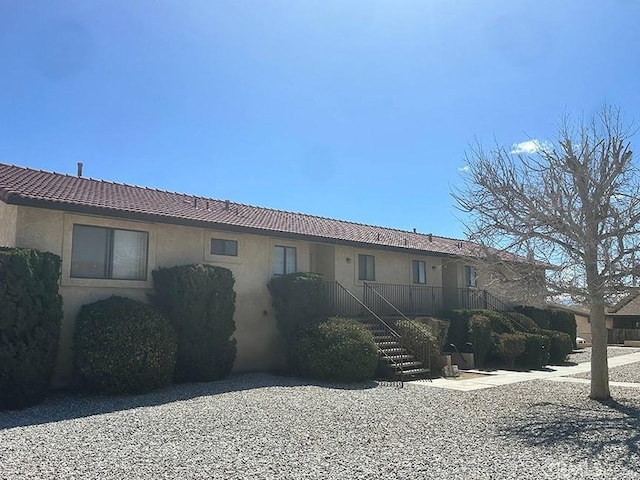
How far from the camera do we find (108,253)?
1378 centimetres

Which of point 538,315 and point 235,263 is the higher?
point 235,263

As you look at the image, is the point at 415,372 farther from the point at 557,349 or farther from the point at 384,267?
the point at 557,349

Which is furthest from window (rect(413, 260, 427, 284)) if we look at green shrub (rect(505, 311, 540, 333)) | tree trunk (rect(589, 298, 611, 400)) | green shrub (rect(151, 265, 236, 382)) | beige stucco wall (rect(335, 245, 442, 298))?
tree trunk (rect(589, 298, 611, 400))

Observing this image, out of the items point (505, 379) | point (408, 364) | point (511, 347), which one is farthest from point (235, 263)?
point (511, 347)

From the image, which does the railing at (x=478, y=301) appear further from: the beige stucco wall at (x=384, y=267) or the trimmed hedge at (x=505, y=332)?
the trimmed hedge at (x=505, y=332)

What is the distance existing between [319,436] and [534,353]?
13509 mm

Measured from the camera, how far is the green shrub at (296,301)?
52.8 feet

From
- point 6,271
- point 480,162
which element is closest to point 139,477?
point 6,271

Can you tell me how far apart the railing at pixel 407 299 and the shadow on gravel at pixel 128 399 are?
6.15m

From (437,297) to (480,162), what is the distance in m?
11.9

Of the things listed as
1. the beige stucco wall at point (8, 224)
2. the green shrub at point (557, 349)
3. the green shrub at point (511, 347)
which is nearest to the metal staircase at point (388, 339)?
the green shrub at point (511, 347)

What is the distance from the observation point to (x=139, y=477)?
6.24m

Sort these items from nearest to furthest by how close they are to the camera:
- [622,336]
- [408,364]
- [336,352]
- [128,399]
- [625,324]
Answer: [128,399] → [336,352] → [408,364] → [622,336] → [625,324]

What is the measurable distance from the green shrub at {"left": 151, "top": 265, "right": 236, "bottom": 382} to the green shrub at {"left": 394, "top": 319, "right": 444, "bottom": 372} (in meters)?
5.32
